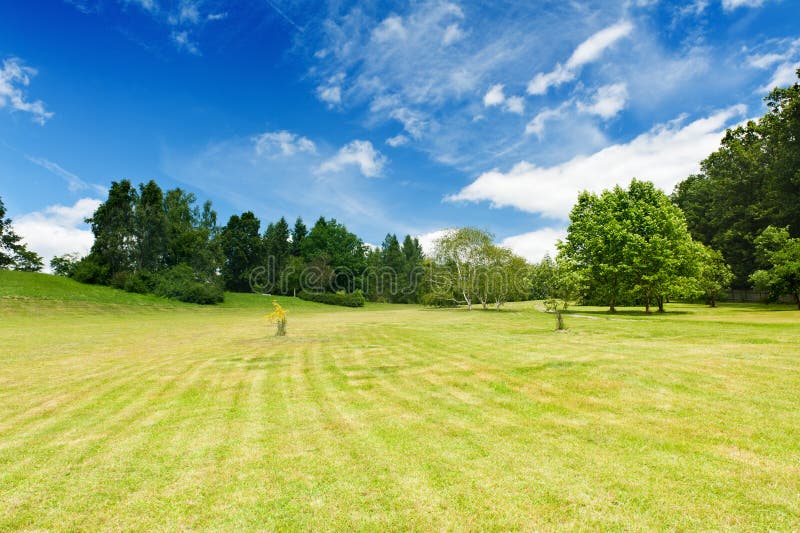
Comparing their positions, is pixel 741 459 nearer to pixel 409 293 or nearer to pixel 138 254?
pixel 138 254

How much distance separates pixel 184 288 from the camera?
51.3 meters

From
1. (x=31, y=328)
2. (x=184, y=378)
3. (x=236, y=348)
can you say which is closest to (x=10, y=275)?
(x=31, y=328)

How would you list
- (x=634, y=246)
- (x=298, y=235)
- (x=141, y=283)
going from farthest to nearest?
(x=298, y=235)
(x=141, y=283)
(x=634, y=246)

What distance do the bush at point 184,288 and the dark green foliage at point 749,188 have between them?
2550 inches

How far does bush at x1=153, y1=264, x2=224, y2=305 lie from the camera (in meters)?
50.5

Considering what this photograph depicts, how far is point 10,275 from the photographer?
42.6m

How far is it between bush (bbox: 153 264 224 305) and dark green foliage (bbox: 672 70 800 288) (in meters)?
64.8

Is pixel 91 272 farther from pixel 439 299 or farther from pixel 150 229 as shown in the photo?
pixel 439 299

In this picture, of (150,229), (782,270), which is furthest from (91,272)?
(782,270)

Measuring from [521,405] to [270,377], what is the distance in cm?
670

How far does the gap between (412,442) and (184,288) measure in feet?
176

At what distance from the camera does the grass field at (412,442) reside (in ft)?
13.5

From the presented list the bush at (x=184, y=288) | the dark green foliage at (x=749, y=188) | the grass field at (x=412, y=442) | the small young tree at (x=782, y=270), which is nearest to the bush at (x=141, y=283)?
the bush at (x=184, y=288)

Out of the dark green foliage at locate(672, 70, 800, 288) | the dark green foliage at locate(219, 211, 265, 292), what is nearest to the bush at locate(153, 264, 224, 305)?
the dark green foliage at locate(219, 211, 265, 292)
